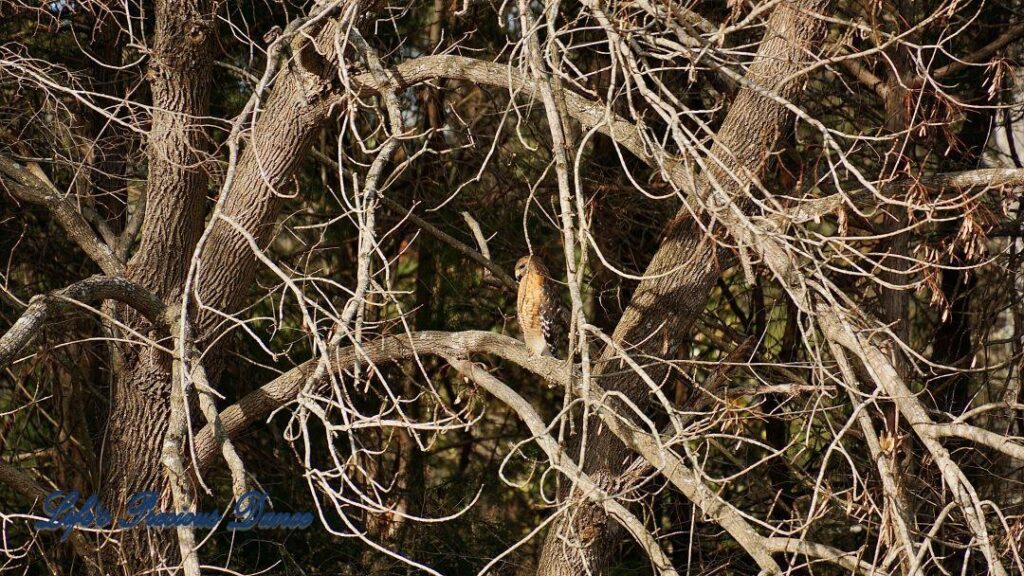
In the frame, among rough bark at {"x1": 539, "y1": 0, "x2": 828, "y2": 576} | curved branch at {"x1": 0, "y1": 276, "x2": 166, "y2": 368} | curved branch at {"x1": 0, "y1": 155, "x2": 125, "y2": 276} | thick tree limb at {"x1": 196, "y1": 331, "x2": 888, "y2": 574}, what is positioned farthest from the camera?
curved branch at {"x1": 0, "y1": 155, "x2": 125, "y2": 276}

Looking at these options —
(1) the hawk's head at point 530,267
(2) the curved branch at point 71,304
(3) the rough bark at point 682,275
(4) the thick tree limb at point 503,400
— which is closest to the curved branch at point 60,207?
(2) the curved branch at point 71,304

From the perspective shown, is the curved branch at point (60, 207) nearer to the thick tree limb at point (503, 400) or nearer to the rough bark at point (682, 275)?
the thick tree limb at point (503, 400)

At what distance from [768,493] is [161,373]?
2.81 metres

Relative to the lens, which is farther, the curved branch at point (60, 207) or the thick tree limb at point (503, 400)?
the curved branch at point (60, 207)

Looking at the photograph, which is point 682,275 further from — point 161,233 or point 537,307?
point 161,233

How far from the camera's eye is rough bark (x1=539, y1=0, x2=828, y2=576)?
3494mm

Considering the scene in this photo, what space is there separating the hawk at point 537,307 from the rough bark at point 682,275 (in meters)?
0.55

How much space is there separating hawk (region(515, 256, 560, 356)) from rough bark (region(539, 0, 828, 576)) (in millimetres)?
554

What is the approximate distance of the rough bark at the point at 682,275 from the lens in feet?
11.5

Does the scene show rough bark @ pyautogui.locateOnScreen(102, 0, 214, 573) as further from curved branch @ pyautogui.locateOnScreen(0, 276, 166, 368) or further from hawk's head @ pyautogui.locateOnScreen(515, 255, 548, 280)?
hawk's head @ pyautogui.locateOnScreen(515, 255, 548, 280)

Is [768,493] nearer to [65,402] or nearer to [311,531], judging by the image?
[311,531]

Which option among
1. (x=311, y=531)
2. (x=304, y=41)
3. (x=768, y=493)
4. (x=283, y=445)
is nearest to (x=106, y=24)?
(x=304, y=41)

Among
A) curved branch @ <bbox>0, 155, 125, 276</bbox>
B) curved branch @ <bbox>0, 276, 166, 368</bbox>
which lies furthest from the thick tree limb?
curved branch @ <bbox>0, 155, 125, 276</bbox>

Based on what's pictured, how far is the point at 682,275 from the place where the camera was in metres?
3.68
